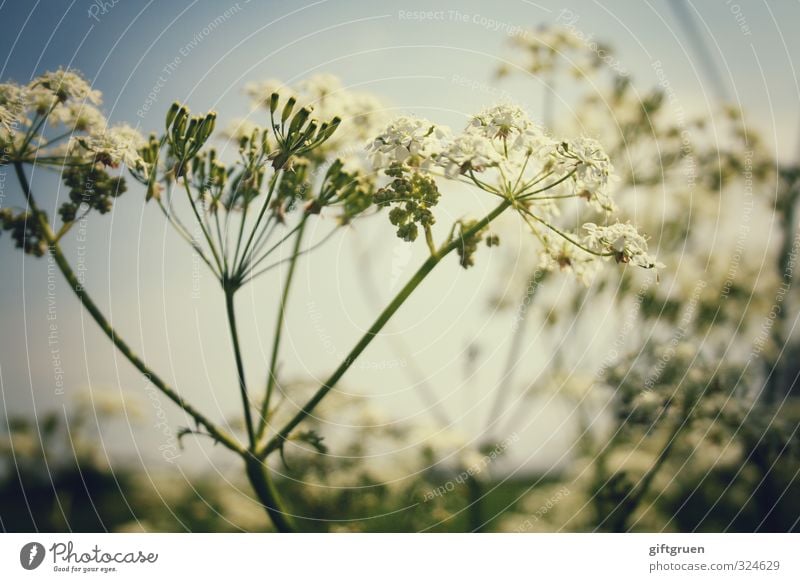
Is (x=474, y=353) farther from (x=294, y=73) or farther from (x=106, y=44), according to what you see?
(x=106, y=44)

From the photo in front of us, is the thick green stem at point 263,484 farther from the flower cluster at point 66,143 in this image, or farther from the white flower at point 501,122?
the white flower at point 501,122

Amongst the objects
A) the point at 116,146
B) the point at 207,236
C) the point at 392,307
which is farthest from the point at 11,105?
the point at 392,307

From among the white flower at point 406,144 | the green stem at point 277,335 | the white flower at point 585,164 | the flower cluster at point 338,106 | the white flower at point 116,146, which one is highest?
the flower cluster at point 338,106

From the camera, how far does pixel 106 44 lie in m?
2.56

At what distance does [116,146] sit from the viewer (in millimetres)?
1880

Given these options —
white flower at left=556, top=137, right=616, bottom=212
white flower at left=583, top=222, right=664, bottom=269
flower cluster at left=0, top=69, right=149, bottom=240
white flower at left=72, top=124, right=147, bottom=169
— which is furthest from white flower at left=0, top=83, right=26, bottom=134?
white flower at left=583, top=222, right=664, bottom=269

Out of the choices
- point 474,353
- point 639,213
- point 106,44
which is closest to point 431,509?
point 474,353

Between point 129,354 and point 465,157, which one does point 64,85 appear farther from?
point 465,157

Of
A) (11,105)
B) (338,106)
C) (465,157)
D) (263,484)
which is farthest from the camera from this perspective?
(338,106)

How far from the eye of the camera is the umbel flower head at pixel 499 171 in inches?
67.4

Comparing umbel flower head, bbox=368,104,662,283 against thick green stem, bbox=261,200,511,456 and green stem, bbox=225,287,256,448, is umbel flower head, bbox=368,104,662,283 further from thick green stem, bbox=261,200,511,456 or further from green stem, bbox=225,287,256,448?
green stem, bbox=225,287,256,448

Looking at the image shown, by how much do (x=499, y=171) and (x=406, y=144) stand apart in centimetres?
28

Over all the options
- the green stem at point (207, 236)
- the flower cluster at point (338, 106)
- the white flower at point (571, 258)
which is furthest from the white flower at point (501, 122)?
the green stem at point (207, 236)
